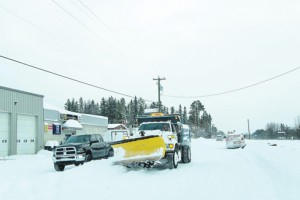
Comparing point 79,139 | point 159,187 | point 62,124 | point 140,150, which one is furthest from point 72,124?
point 159,187

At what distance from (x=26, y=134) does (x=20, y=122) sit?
1510 millimetres

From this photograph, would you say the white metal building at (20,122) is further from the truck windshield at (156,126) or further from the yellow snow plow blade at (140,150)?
the yellow snow plow blade at (140,150)

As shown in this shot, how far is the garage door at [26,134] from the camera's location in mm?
33250

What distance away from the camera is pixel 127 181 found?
11742mm

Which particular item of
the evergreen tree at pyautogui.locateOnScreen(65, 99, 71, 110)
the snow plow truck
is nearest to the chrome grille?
the snow plow truck

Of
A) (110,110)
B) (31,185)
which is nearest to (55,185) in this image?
(31,185)

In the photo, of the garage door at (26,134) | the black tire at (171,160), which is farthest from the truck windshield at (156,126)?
the garage door at (26,134)

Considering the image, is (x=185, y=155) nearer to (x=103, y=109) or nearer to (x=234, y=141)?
(x=234, y=141)

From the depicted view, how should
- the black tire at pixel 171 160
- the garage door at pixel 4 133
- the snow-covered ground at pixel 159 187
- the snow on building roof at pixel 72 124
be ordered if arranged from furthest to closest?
the snow on building roof at pixel 72 124, the garage door at pixel 4 133, the black tire at pixel 171 160, the snow-covered ground at pixel 159 187

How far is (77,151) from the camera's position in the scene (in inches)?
709

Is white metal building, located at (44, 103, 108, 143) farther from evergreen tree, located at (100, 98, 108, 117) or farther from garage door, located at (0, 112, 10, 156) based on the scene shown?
evergreen tree, located at (100, 98, 108, 117)

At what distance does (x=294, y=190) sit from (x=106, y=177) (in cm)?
660

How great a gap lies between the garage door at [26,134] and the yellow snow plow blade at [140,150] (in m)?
21.3

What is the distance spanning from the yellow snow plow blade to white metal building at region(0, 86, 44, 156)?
19.7m
